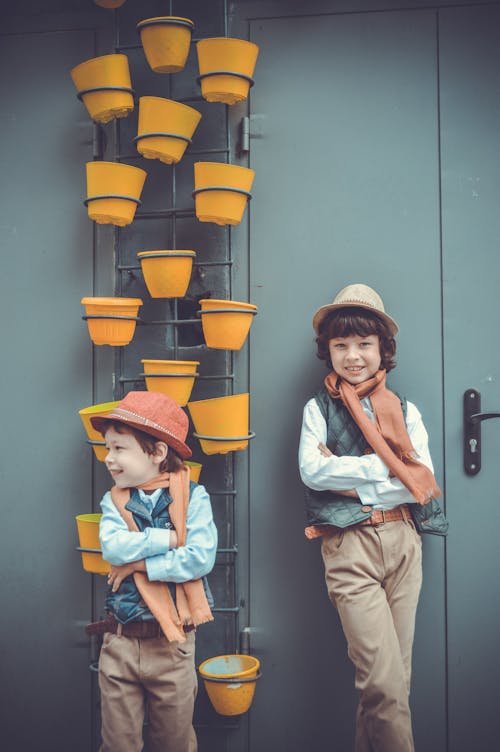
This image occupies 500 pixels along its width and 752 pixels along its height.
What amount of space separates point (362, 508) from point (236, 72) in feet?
4.48

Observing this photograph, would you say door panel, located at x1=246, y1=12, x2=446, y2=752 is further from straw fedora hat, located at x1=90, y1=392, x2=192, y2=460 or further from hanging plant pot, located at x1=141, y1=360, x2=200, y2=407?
straw fedora hat, located at x1=90, y1=392, x2=192, y2=460

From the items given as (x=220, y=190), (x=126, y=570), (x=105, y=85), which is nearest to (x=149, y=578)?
(x=126, y=570)

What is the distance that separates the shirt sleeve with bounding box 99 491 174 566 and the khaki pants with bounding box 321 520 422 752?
56cm

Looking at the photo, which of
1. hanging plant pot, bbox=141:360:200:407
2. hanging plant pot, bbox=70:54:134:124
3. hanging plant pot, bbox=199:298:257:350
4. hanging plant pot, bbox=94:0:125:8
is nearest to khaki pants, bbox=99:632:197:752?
hanging plant pot, bbox=141:360:200:407

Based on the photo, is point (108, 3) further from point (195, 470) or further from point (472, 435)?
point (472, 435)

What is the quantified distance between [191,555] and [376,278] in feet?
3.72

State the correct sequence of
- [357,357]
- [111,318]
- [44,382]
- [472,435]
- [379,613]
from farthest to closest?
[44,382], [472,435], [111,318], [357,357], [379,613]

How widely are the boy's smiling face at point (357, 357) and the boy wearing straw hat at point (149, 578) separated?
0.56 metres

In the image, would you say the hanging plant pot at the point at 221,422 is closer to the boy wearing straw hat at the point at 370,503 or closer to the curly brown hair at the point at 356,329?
the boy wearing straw hat at the point at 370,503

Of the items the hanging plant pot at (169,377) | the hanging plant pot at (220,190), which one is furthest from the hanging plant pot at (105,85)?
the hanging plant pot at (169,377)

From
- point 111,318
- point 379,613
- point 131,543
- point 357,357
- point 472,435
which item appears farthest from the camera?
point 472,435

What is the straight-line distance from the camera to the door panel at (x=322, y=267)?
221 cm

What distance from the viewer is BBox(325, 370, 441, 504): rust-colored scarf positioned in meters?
1.86

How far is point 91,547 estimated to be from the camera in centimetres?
207
